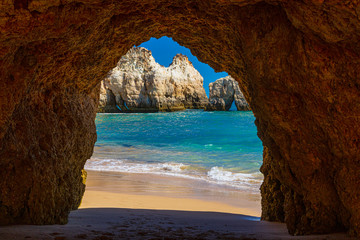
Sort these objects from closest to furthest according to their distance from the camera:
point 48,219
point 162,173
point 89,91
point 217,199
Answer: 1. point 48,219
2. point 89,91
3. point 217,199
4. point 162,173

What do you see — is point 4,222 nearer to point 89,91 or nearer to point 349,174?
point 89,91

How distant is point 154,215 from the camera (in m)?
5.20

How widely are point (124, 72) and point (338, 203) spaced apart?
57.4 meters

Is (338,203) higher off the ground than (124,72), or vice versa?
(124,72)

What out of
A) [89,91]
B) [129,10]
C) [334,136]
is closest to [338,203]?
[334,136]

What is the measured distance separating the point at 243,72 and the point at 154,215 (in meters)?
2.96

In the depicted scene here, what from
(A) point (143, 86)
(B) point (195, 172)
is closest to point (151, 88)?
(A) point (143, 86)

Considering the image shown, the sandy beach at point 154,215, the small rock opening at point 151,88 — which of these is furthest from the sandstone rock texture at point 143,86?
the sandy beach at point 154,215

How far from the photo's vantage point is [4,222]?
337cm

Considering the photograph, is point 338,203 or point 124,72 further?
point 124,72

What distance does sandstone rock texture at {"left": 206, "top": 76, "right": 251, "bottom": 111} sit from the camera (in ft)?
195

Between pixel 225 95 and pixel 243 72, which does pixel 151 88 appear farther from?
pixel 243 72

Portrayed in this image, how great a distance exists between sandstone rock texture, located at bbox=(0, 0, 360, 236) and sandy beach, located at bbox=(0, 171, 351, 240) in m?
0.47

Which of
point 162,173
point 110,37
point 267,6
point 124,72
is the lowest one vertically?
point 162,173
